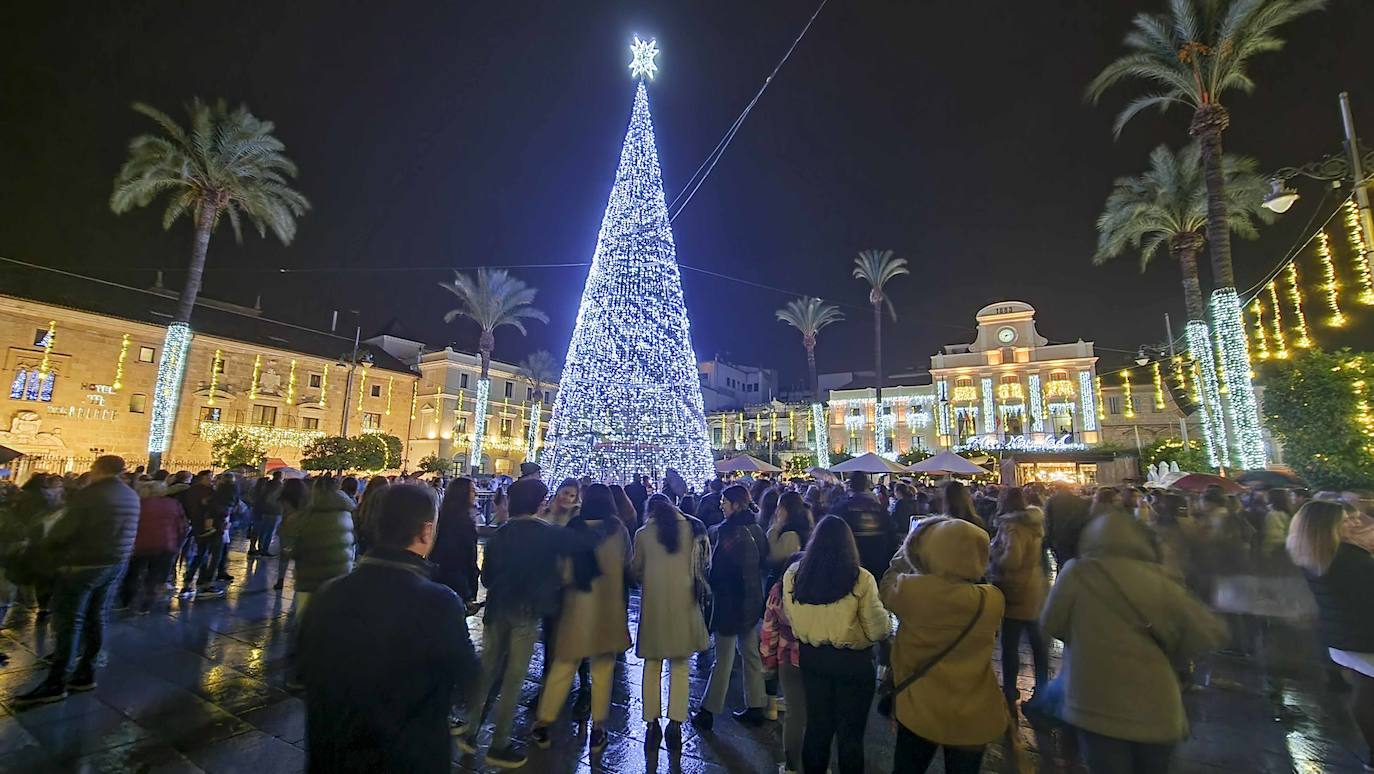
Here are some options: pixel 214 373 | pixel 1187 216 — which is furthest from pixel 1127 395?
pixel 214 373

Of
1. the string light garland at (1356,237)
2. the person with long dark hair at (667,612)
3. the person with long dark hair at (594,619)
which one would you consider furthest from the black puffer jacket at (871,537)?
the string light garland at (1356,237)

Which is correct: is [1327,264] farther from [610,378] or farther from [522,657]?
[522,657]

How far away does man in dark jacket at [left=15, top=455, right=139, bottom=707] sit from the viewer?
4.94 metres

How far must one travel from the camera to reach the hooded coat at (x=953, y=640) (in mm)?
2715

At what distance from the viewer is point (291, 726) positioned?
4.54 metres

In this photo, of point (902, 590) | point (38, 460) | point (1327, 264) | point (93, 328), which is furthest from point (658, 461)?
point (93, 328)

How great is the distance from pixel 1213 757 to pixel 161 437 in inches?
1191

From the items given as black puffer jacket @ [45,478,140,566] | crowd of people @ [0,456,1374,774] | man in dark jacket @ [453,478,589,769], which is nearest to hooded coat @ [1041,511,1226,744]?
crowd of people @ [0,456,1374,774]

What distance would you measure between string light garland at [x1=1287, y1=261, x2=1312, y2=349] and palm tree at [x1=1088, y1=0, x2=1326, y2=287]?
1.72m

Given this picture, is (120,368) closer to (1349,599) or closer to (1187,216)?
(1349,599)

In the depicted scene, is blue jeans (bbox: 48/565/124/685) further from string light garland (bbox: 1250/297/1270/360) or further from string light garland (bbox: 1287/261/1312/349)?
string light garland (bbox: 1250/297/1270/360)

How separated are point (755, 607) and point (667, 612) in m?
0.81

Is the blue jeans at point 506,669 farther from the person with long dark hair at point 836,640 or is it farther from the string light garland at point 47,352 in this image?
the string light garland at point 47,352

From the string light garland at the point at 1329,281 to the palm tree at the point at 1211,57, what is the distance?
9.68ft
